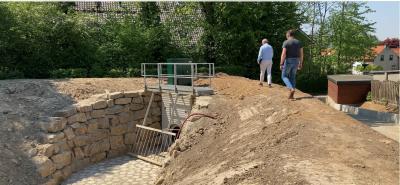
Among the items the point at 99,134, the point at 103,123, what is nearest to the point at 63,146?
the point at 99,134

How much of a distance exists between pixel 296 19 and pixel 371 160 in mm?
20993

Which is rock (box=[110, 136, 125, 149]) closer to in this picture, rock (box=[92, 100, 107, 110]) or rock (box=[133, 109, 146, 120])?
rock (box=[133, 109, 146, 120])

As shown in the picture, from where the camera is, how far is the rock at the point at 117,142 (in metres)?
14.1

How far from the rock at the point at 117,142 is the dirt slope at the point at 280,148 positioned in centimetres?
436

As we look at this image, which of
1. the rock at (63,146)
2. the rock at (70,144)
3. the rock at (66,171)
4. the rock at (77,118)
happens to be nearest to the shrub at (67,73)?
the rock at (77,118)

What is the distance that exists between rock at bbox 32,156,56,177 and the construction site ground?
0.53 ft

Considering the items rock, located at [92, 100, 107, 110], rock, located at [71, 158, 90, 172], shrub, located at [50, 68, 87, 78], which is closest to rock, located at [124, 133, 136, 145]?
rock, located at [92, 100, 107, 110]

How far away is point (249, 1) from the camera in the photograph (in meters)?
23.9

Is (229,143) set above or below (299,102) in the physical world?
below

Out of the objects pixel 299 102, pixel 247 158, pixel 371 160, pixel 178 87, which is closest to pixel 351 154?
pixel 371 160

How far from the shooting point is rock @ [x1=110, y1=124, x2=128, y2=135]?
1410cm

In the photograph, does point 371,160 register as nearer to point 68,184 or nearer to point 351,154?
point 351,154

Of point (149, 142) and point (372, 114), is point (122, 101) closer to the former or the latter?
point (149, 142)

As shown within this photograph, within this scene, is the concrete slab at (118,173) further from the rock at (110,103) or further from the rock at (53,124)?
the rock at (110,103)
